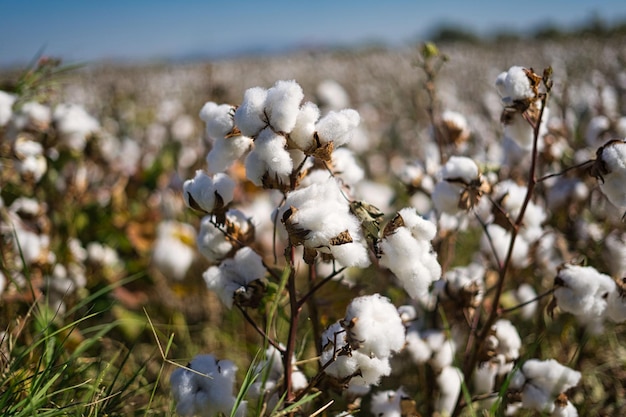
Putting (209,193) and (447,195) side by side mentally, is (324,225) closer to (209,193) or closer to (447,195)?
(209,193)

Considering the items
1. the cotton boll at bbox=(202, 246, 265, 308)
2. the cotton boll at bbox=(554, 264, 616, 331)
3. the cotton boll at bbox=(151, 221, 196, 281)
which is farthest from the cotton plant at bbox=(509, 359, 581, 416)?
the cotton boll at bbox=(151, 221, 196, 281)

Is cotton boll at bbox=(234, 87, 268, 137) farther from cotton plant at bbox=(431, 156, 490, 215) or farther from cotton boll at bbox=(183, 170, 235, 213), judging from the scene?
cotton plant at bbox=(431, 156, 490, 215)

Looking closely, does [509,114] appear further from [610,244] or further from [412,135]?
[412,135]

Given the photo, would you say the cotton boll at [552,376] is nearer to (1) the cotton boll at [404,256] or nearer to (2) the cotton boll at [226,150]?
(1) the cotton boll at [404,256]

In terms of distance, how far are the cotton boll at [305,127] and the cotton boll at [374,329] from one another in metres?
0.25

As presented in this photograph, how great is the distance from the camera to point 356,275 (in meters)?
2.42

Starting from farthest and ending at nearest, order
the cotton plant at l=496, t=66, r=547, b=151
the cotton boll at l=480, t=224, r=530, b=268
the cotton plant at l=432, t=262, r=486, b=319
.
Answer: the cotton boll at l=480, t=224, r=530, b=268 → the cotton plant at l=432, t=262, r=486, b=319 → the cotton plant at l=496, t=66, r=547, b=151

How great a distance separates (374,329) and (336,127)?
29cm

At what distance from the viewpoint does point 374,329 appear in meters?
0.80

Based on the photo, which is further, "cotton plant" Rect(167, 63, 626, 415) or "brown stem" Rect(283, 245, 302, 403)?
"brown stem" Rect(283, 245, 302, 403)

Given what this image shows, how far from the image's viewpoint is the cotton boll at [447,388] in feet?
4.12

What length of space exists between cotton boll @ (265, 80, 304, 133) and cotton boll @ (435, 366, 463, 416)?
2.44 feet

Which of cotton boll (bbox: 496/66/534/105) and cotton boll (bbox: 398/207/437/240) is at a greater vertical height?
cotton boll (bbox: 496/66/534/105)

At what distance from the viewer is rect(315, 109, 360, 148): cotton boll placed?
2.66 feet
